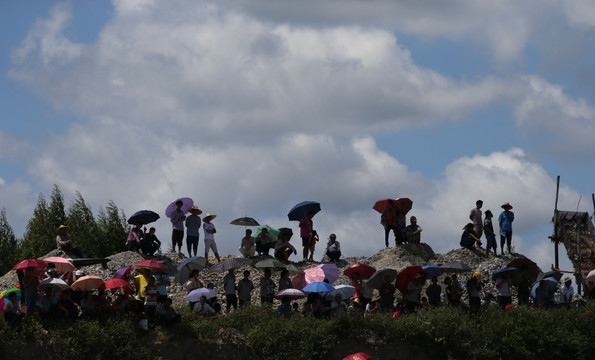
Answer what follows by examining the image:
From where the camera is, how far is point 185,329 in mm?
27328

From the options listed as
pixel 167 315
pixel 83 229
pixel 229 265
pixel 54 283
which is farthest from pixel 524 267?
pixel 83 229

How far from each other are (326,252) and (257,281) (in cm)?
388

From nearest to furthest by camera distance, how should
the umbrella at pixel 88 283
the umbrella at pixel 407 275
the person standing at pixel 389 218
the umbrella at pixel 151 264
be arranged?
the umbrella at pixel 88 283 < the umbrella at pixel 151 264 < the umbrella at pixel 407 275 < the person standing at pixel 389 218

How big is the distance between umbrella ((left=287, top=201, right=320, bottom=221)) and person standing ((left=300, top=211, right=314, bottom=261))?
5.9 inches

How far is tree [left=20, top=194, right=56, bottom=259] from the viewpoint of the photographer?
192ft

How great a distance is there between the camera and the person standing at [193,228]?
36969 mm

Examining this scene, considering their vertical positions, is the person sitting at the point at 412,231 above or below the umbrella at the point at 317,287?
above

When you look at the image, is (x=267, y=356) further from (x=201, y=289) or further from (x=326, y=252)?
(x=326, y=252)

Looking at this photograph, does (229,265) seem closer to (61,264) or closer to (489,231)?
(61,264)

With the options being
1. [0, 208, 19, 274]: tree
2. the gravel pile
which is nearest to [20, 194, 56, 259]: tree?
[0, 208, 19, 274]: tree

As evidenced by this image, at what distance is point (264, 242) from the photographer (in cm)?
3781

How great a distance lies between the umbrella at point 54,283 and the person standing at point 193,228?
11.5m

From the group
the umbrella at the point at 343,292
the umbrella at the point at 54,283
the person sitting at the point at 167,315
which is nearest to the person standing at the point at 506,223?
the umbrella at the point at 343,292

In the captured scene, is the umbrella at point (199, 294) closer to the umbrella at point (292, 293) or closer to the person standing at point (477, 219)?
the umbrella at point (292, 293)
